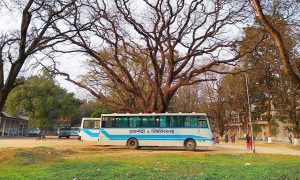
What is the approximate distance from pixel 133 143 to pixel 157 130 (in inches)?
82.6

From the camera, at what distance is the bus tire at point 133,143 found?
18578 millimetres

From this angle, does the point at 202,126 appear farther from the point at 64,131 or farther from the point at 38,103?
the point at 64,131

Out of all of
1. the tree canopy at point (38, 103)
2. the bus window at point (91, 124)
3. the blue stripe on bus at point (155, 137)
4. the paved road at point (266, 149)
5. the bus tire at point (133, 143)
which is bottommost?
the paved road at point (266, 149)

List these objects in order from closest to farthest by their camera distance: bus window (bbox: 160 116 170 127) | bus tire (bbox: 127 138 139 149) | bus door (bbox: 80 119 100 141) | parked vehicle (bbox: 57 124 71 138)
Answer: bus window (bbox: 160 116 170 127)
bus tire (bbox: 127 138 139 149)
bus door (bbox: 80 119 100 141)
parked vehicle (bbox: 57 124 71 138)

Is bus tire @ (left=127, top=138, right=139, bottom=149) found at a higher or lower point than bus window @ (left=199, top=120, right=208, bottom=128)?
lower

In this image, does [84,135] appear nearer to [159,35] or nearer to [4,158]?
[159,35]

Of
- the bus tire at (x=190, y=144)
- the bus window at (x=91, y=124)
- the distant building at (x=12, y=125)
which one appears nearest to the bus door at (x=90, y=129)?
the bus window at (x=91, y=124)

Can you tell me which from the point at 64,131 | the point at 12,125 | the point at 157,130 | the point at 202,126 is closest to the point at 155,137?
the point at 157,130

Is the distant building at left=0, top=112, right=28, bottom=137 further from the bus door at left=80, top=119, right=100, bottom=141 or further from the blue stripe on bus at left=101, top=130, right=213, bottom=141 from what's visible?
the blue stripe on bus at left=101, top=130, right=213, bottom=141

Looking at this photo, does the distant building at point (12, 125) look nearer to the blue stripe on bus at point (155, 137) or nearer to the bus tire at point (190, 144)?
the blue stripe on bus at point (155, 137)

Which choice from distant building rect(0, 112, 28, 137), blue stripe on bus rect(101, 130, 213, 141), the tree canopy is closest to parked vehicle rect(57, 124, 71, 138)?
the tree canopy

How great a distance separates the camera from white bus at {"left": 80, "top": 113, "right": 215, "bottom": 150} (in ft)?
58.6

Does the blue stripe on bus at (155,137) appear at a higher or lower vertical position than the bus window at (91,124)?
lower

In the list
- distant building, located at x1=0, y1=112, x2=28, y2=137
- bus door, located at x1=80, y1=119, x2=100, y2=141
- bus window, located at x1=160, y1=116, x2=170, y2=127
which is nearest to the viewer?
bus window, located at x1=160, y1=116, x2=170, y2=127
